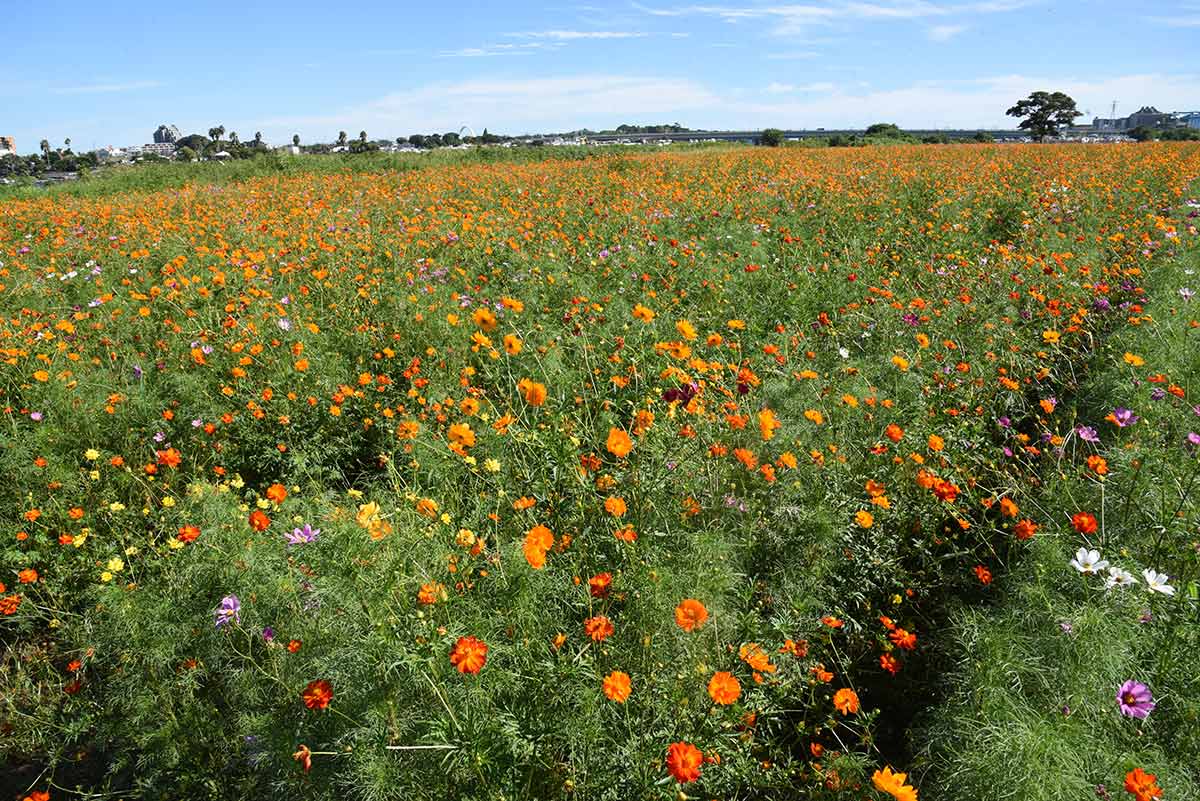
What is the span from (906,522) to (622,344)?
1.61m

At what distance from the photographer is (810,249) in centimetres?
615

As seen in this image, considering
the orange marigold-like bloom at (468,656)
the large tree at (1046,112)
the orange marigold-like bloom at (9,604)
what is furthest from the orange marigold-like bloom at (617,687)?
the large tree at (1046,112)

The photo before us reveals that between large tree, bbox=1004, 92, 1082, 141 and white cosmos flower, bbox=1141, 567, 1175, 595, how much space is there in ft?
180

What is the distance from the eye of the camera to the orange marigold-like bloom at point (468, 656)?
4.59 ft

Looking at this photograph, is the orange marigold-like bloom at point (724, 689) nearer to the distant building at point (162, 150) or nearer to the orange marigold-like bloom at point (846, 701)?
the orange marigold-like bloom at point (846, 701)

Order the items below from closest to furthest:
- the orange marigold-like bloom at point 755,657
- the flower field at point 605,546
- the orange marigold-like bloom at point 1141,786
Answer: the orange marigold-like bloom at point 1141,786 → the flower field at point 605,546 → the orange marigold-like bloom at point 755,657

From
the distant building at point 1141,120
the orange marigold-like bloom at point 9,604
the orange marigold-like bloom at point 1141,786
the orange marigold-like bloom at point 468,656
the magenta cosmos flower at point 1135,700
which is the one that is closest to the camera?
the orange marigold-like bloom at point 1141,786

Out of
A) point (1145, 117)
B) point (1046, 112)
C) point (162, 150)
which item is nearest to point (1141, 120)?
point (1145, 117)

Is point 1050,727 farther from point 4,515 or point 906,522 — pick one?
point 4,515

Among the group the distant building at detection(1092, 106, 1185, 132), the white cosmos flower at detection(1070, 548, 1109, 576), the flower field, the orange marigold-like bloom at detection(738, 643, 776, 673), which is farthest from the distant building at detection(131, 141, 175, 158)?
the distant building at detection(1092, 106, 1185, 132)

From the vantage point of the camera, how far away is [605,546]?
2.21 m

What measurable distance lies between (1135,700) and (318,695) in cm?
190

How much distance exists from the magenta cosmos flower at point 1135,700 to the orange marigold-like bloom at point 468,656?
58.3 inches

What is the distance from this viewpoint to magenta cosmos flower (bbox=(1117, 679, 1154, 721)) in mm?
1510
